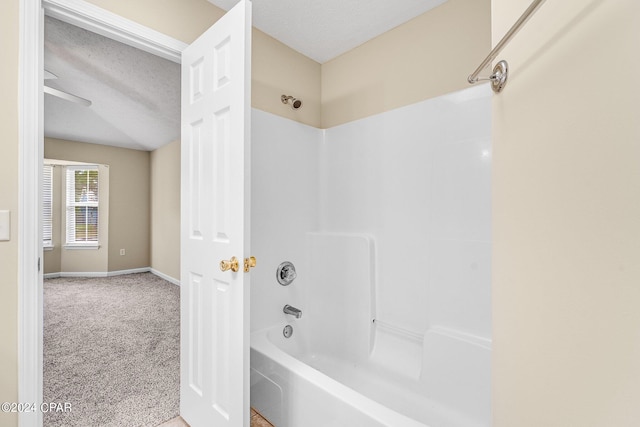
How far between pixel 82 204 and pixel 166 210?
1688 millimetres

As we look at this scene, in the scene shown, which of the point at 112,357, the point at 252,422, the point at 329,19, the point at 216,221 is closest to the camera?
the point at 216,221

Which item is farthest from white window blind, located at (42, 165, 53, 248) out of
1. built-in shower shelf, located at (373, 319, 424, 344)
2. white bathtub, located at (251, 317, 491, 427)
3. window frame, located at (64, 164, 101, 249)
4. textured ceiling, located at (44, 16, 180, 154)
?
built-in shower shelf, located at (373, 319, 424, 344)

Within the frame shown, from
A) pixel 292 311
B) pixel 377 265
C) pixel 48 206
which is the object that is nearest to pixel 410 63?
pixel 377 265

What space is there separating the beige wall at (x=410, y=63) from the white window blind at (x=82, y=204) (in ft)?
17.7

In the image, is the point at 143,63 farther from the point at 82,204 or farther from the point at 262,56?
the point at 82,204

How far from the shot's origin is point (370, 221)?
2055mm

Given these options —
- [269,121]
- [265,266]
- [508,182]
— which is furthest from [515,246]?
[269,121]

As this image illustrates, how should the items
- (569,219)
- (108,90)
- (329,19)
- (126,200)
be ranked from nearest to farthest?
(569,219) → (329,19) → (108,90) → (126,200)

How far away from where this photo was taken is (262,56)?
205 centimetres

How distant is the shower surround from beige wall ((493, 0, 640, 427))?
0.64 meters

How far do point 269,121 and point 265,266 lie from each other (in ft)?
3.31

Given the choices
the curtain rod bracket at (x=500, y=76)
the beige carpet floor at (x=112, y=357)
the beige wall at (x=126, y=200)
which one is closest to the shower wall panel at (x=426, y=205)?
the curtain rod bracket at (x=500, y=76)

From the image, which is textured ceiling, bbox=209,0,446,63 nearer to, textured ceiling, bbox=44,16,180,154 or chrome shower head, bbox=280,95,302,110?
chrome shower head, bbox=280,95,302,110

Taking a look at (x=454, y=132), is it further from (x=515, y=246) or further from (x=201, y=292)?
(x=201, y=292)
